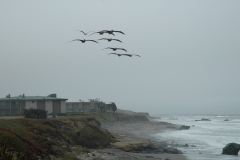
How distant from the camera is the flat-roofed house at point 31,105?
4575 centimetres

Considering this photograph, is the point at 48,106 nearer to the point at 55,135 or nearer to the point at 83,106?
the point at 55,135

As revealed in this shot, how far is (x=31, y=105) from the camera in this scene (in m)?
46.2

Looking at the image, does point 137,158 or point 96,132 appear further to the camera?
point 96,132

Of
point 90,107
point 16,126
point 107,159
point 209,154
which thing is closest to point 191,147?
point 209,154

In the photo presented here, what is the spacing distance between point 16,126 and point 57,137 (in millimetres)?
3507

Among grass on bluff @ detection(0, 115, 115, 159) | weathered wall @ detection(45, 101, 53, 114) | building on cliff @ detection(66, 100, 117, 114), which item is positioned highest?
building on cliff @ detection(66, 100, 117, 114)

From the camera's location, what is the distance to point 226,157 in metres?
34.0

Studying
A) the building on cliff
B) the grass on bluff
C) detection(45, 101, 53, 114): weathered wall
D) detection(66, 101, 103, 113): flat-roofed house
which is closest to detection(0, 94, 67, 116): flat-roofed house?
detection(45, 101, 53, 114): weathered wall

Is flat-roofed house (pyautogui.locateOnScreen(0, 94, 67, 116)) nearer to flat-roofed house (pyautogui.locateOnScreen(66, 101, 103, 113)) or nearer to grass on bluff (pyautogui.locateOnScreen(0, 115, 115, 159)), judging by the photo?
grass on bluff (pyautogui.locateOnScreen(0, 115, 115, 159))

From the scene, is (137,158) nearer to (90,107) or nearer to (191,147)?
(191,147)

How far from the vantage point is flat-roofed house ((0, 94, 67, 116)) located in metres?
45.8

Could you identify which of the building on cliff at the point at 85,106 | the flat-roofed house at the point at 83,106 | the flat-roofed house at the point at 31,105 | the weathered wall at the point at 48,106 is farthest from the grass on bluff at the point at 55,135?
the flat-roofed house at the point at 83,106

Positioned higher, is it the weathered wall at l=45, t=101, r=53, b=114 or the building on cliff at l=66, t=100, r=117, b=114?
the building on cliff at l=66, t=100, r=117, b=114

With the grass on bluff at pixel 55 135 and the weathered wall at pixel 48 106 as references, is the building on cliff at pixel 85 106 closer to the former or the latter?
the weathered wall at pixel 48 106
